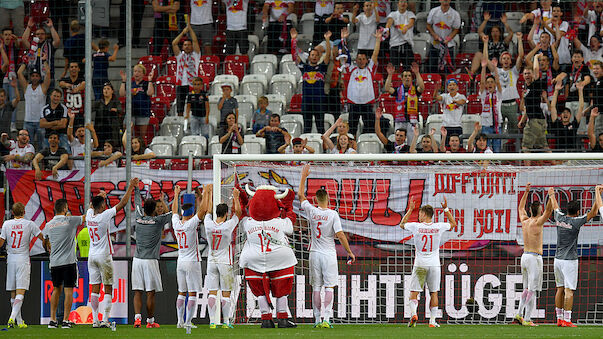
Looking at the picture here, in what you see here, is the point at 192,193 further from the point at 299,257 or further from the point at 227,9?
the point at 227,9

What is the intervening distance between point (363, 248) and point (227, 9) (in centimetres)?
679

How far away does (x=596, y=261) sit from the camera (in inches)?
583

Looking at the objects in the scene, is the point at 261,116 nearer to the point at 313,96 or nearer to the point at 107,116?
the point at 313,96

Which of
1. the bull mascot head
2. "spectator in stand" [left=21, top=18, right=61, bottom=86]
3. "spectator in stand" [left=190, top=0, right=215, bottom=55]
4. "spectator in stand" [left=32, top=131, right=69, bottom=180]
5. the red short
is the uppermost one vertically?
"spectator in stand" [left=190, top=0, right=215, bottom=55]

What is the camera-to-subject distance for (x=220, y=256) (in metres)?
13.4

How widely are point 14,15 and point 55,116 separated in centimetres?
338

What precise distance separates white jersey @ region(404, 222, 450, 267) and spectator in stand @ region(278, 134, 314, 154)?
116 inches

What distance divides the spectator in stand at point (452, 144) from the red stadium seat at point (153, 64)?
6232mm

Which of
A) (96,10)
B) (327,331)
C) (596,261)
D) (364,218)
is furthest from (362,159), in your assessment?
(96,10)

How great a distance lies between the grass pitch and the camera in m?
11.4

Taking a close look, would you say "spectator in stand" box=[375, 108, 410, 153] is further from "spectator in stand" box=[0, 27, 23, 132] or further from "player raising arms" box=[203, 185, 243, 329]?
"spectator in stand" box=[0, 27, 23, 132]

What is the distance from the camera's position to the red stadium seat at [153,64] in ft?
62.8

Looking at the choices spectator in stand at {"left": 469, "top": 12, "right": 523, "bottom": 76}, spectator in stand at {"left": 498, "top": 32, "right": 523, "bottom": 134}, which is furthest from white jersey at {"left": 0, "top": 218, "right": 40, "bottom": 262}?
spectator in stand at {"left": 469, "top": 12, "right": 523, "bottom": 76}

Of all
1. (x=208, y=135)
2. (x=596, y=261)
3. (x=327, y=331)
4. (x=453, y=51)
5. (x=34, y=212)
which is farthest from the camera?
(x=453, y=51)
